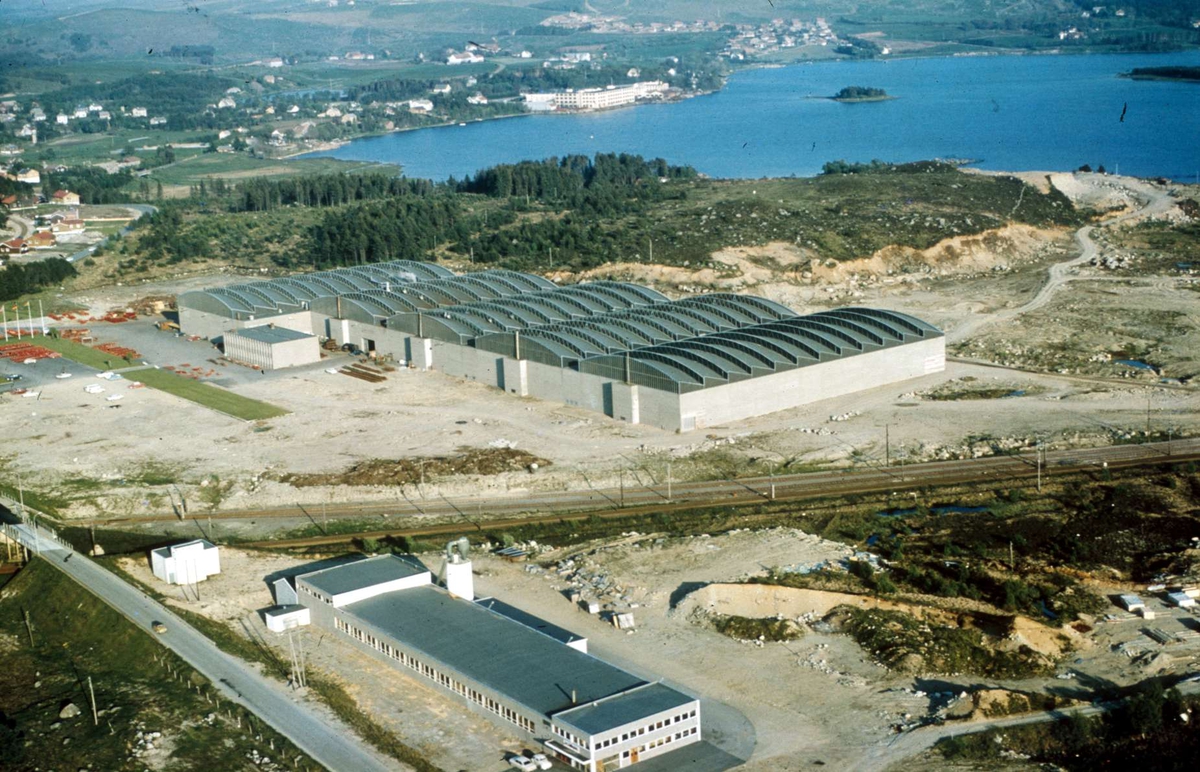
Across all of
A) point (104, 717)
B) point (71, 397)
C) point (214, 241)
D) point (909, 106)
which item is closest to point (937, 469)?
point (104, 717)

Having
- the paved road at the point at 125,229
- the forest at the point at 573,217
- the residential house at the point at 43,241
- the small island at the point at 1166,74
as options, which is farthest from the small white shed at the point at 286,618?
the small island at the point at 1166,74

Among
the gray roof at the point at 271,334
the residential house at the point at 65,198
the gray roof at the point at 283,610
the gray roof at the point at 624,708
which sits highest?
the gray roof at the point at 624,708

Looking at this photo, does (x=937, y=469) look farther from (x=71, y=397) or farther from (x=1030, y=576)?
(x=71, y=397)

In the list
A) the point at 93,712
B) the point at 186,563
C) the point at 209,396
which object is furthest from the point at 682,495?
the point at 209,396

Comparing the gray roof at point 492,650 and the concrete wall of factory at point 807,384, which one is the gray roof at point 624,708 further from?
the concrete wall of factory at point 807,384

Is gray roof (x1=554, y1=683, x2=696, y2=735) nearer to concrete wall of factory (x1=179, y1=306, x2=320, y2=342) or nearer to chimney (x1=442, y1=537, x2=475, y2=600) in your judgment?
chimney (x1=442, y1=537, x2=475, y2=600)

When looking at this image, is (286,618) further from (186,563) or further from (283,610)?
(186,563)
